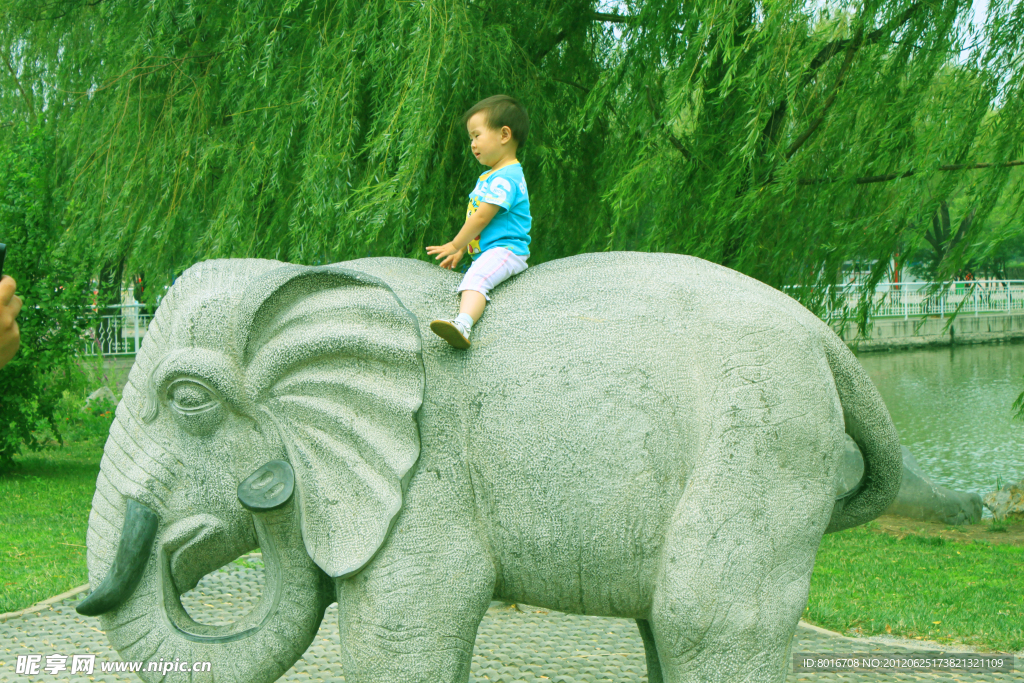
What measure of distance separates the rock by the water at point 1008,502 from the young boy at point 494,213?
279 inches

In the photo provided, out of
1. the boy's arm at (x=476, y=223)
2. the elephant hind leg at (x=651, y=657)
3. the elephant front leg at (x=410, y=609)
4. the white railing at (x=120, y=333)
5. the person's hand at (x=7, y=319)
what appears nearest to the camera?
the person's hand at (x=7, y=319)

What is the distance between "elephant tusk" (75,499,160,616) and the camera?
7.48 ft

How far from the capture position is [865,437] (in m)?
2.59

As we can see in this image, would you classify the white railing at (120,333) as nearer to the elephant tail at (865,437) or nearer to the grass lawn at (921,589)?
the grass lawn at (921,589)

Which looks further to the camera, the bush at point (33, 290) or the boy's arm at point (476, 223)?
the bush at point (33, 290)

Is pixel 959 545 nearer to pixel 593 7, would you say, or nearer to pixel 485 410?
pixel 593 7

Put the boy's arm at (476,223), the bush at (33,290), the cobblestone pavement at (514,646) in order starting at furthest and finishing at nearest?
the bush at (33,290) → the cobblestone pavement at (514,646) → the boy's arm at (476,223)

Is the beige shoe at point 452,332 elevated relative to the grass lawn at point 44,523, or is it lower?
elevated

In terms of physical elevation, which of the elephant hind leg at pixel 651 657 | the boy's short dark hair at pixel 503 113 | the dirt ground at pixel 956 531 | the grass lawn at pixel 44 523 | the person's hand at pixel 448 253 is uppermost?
the boy's short dark hair at pixel 503 113

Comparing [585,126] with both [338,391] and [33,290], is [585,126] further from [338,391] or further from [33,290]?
[33,290]

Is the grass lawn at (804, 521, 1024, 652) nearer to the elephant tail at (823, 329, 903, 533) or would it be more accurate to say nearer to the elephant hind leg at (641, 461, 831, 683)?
the elephant tail at (823, 329, 903, 533)

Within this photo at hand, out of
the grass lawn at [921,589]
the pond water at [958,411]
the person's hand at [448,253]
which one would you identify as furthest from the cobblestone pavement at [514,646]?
the pond water at [958,411]

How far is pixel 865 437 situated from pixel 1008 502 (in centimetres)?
652

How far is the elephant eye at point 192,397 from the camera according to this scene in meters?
2.32
